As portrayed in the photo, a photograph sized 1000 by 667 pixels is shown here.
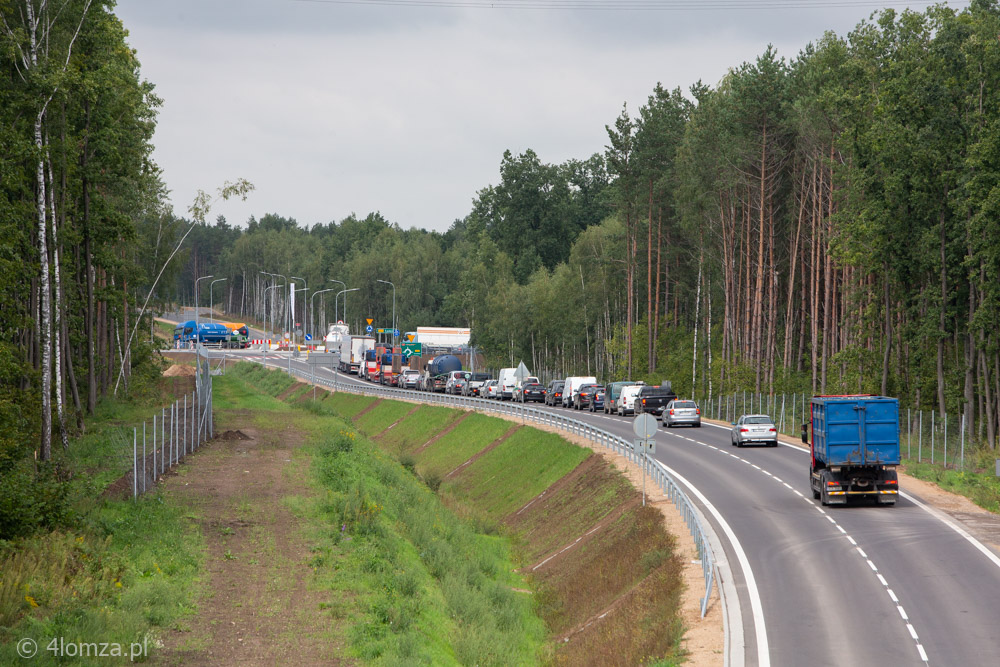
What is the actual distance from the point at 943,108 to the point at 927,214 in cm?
483

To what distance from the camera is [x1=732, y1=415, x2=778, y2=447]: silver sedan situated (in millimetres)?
43625

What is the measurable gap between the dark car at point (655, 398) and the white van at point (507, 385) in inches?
840

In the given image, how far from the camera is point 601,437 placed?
146ft

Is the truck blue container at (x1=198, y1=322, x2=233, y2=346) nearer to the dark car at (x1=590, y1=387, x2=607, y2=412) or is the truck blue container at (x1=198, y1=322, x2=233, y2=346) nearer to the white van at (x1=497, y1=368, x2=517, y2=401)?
the white van at (x1=497, y1=368, x2=517, y2=401)

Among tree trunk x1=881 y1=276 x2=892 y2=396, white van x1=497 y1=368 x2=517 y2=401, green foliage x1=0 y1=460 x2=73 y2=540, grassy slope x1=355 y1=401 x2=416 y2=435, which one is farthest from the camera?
white van x1=497 y1=368 x2=517 y2=401

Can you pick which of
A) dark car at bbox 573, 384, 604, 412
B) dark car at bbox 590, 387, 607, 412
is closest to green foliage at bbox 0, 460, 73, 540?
dark car at bbox 590, 387, 607, 412

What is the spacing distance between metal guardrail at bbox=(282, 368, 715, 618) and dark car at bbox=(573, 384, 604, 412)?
702 cm

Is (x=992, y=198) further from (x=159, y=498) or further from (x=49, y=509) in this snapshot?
(x=49, y=509)

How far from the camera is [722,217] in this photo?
225ft

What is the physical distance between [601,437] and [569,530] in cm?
1113

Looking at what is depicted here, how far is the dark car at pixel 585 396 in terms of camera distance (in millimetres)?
67812

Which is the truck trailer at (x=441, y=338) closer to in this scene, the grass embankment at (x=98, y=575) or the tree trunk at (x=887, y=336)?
the tree trunk at (x=887, y=336)

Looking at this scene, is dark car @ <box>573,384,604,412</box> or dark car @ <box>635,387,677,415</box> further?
dark car @ <box>573,384,604,412</box>

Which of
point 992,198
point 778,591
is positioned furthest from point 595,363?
point 778,591
